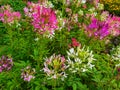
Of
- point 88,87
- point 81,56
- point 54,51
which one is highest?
point 81,56

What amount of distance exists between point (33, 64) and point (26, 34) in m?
0.53

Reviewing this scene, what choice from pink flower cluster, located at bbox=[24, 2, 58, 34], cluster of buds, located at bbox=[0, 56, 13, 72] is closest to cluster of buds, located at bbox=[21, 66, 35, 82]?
cluster of buds, located at bbox=[0, 56, 13, 72]

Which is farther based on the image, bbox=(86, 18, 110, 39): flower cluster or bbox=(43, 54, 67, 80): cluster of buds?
bbox=(86, 18, 110, 39): flower cluster

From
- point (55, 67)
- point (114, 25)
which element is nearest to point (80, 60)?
point (55, 67)

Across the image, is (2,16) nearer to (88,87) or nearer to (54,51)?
(54,51)

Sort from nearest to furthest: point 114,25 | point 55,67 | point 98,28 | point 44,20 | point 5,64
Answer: point 55,67, point 44,20, point 98,28, point 5,64, point 114,25

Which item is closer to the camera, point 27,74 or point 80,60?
point 80,60

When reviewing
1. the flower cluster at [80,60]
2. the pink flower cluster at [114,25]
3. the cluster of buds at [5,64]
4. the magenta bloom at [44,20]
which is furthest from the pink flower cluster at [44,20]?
the pink flower cluster at [114,25]

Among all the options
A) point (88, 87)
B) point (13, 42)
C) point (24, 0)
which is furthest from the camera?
point (24, 0)

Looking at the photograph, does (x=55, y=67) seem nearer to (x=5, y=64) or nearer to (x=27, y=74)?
(x=27, y=74)

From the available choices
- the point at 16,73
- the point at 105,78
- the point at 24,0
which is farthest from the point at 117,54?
the point at 24,0

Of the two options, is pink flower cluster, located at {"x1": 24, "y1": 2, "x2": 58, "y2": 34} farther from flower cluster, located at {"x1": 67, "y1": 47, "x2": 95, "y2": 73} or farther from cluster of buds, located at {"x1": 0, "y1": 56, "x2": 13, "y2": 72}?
cluster of buds, located at {"x1": 0, "y1": 56, "x2": 13, "y2": 72}

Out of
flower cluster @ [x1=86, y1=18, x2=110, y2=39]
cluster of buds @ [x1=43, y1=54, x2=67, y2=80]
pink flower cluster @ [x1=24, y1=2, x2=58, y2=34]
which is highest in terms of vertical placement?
pink flower cluster @ [x1=24, y1=2, x2=58, y2=34]

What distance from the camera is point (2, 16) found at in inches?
165
